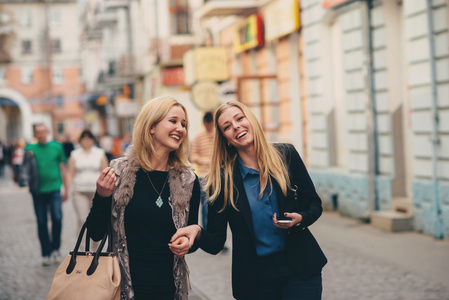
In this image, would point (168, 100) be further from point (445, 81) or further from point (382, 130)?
point (382, 130)

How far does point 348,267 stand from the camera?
876 centimetres

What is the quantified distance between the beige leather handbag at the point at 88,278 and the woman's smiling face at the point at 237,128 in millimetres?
882

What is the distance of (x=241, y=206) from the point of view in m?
3.89

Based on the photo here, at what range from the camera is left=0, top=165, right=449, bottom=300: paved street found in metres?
7.48

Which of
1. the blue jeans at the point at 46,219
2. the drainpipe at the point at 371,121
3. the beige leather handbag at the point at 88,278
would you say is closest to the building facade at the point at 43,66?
the drainpipe at the point at 371,121

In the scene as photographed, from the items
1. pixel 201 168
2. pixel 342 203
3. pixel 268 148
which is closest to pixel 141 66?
pixel 342 203

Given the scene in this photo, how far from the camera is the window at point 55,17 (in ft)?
245

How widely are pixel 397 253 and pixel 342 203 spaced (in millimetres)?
4069

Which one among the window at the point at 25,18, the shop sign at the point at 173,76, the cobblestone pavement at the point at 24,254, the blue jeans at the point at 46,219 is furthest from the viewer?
the window at the point at 25,18

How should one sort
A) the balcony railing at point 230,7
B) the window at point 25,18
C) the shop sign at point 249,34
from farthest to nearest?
the window at point 25,18
the balcony railing at point 230,7
the shop sign at point 249,34

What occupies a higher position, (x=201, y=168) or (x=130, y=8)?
(x=130, y=8)

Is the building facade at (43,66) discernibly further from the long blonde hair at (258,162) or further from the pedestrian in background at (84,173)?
the long blonde hair at (258,162)

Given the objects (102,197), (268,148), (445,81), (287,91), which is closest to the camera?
(102,197)

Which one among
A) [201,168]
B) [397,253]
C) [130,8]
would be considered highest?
[130,8]
